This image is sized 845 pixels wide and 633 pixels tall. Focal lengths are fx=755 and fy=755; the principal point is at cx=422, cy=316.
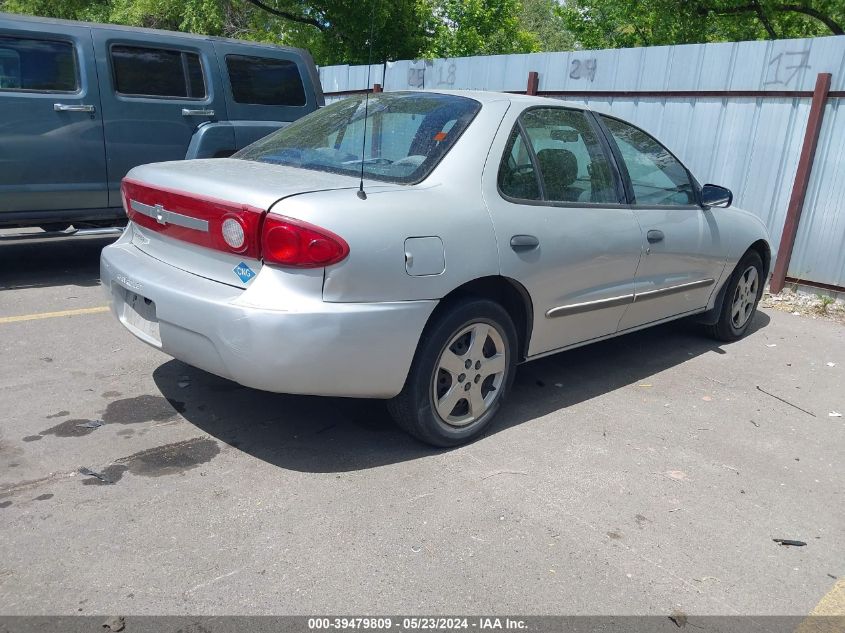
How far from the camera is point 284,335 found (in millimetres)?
3000

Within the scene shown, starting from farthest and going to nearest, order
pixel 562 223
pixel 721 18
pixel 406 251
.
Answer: pixel 721 18 → pixel 562 223 → pixel 406 251

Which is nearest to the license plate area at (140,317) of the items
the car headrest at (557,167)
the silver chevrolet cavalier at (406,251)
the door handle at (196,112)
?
the silver chevrolet cavalier at (406,251)

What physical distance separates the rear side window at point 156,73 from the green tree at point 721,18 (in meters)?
10.9

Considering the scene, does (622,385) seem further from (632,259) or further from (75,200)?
(75,200)

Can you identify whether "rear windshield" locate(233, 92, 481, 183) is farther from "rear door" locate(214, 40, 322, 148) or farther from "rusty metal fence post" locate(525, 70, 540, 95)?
"rusty metal fence post" locate(525, 70, 540, 95)

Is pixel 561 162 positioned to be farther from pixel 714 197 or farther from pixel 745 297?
pixel 745 297

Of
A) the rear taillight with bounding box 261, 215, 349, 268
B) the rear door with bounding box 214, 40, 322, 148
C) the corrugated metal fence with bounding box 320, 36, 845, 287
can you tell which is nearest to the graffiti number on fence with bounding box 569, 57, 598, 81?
the corrugated metal fence with bounding box 320, 36, 845, 287

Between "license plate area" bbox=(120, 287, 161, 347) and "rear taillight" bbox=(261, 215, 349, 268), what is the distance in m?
0.75

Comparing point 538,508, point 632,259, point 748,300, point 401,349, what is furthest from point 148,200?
point 748,300

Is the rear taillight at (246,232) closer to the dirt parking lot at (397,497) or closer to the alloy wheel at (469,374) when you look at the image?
the alloy wheel at (469,374)

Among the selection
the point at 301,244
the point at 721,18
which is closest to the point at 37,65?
the point at 301,244

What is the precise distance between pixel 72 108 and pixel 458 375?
4.39 meters

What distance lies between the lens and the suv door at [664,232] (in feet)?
15.2

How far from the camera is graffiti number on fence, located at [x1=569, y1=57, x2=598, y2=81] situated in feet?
29.3
